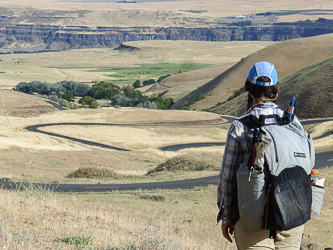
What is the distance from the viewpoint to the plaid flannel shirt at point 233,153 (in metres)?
4.18

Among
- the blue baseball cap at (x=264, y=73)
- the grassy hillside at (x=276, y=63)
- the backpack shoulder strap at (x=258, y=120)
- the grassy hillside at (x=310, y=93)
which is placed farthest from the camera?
the grassy hillside at (x=276, y=63)

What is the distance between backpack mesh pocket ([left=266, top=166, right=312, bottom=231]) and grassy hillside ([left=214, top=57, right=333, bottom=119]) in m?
69.7

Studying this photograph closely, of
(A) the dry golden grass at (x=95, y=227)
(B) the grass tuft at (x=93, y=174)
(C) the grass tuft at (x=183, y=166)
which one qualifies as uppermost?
(A) the dry golden grass at (x=95, y=227)

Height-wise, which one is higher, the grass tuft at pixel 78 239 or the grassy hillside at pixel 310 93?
the grass tuft at pixel 78 239

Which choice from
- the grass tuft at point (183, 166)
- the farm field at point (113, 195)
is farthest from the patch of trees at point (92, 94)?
the grass tuft at point (183, 166)

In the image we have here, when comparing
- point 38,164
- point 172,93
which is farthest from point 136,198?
point 172,93

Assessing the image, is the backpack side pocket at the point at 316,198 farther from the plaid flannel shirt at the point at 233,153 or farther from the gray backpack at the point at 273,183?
the plaid flannel shirt at the point at 233,153

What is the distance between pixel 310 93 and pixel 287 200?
251ft

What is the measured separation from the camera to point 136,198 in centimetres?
1600

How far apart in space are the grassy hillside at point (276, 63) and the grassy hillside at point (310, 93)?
636 inches

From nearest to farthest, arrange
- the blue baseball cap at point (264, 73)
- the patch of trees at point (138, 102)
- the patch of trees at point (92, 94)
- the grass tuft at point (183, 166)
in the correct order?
the blue baseball cap at point (264, 73)
the grass tuft at point (183, 166)
the patch of trees at point (138, 102)
the patch of trees at point (92, 94)

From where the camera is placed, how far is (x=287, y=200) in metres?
3.94

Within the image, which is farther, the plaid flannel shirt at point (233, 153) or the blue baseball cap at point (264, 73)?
the blue baseball cap at point (264, 73)

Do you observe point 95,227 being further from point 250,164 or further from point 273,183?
point 273,183
